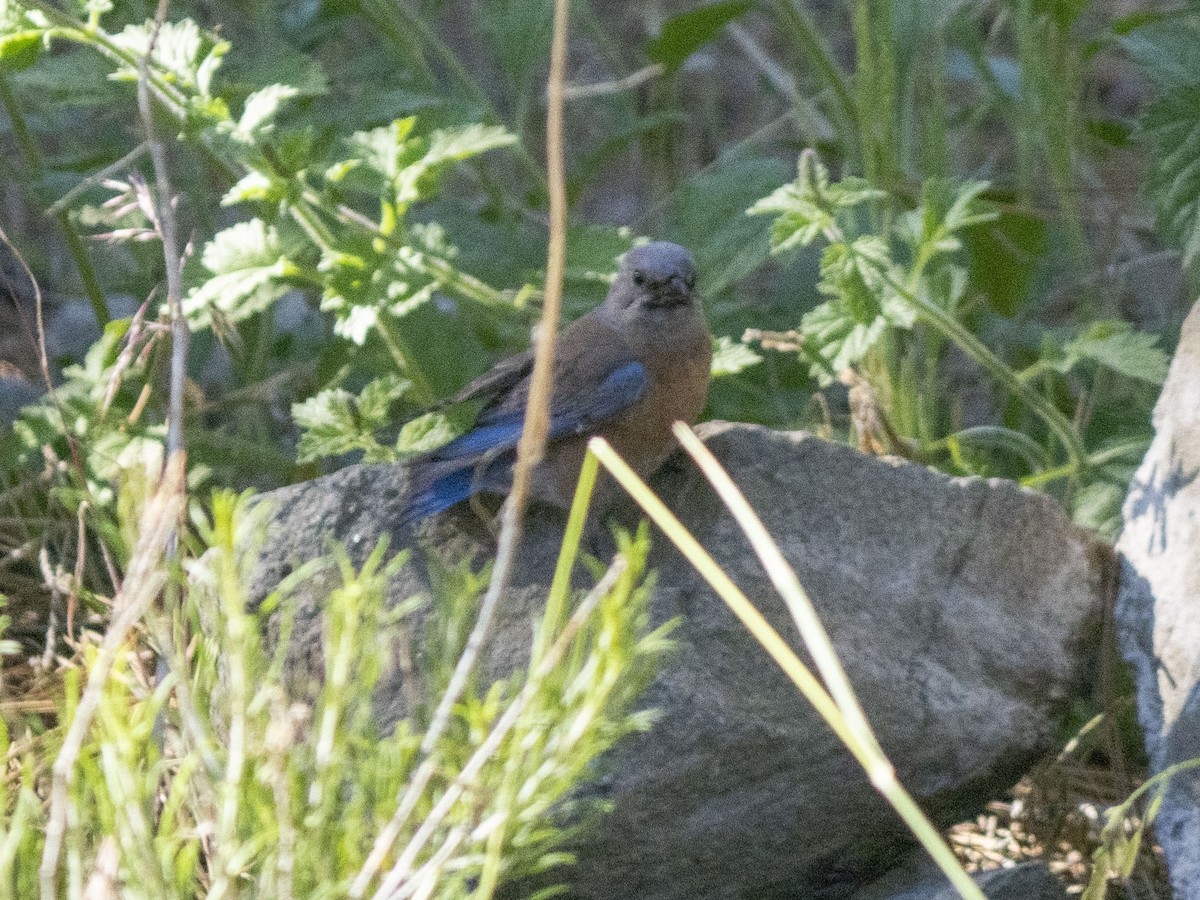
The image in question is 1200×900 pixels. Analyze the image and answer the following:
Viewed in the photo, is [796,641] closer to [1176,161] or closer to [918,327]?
[918,327]

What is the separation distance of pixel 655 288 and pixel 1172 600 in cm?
116

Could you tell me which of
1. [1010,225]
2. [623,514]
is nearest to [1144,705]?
[623,514]

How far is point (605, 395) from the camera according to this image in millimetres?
2955

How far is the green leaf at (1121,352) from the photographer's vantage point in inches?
120

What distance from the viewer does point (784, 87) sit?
435 cm

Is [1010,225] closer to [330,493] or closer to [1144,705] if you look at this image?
[1144,705]

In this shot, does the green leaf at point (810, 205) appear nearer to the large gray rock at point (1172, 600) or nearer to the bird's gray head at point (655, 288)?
the bird's gray head at point (655, 288)

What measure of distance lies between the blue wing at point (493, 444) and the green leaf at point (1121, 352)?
2.98 ft

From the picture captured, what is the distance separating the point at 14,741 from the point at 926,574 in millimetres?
1652

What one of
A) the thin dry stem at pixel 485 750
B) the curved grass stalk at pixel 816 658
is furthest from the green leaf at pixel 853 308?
the thin dry stem at pixel 485 750

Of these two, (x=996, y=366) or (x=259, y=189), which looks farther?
(x=996, y=366)

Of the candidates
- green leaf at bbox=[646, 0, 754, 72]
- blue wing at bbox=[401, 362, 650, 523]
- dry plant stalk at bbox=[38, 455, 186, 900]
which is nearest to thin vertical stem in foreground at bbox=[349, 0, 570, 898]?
dry plant stalk at bbox=[38, 455, 186, 900]

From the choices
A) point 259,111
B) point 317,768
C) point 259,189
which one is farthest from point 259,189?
point 317,768

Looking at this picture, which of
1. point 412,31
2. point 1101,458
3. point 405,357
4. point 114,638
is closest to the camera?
point 114,638
